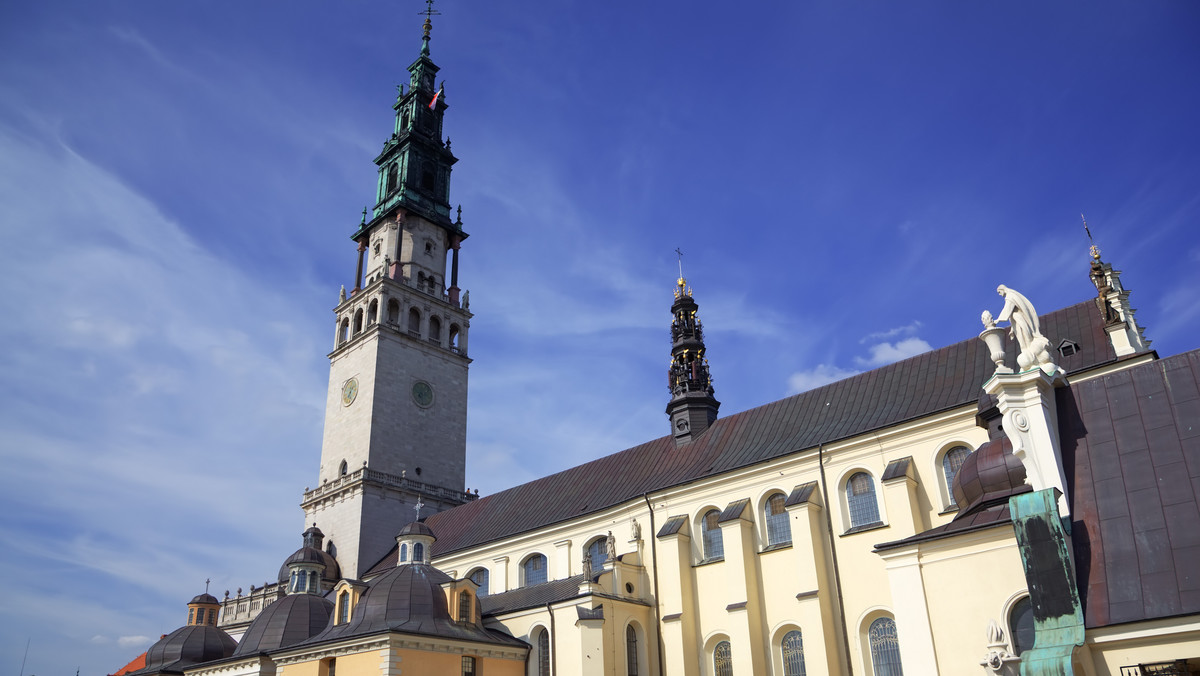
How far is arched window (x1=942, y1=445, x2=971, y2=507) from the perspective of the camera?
78.7 feet

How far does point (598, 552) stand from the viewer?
3228 centimetres

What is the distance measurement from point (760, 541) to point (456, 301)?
98.4 ft

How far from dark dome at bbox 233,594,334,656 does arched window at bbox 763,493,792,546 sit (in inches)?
698

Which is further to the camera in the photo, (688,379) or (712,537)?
(688,379)

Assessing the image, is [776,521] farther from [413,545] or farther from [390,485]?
[390,485]

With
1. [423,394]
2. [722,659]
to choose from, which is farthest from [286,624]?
[722,659]

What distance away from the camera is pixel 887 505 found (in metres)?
24.2

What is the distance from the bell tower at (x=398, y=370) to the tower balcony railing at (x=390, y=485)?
74mm

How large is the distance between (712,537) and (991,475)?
42.5 ft

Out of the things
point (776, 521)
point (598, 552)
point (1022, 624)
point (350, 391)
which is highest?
point (350, 391)

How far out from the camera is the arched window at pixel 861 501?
82.9 feet

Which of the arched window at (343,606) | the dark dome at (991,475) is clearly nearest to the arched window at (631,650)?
the arched window at (343,606)

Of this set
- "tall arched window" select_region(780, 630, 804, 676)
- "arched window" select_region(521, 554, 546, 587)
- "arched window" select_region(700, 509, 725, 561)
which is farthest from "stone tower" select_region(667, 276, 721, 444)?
"tall arched window" select_region(780, 630, 804, 676)

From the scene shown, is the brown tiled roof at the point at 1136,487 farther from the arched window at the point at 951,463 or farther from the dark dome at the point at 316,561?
the dark dome at the point at 316,561
